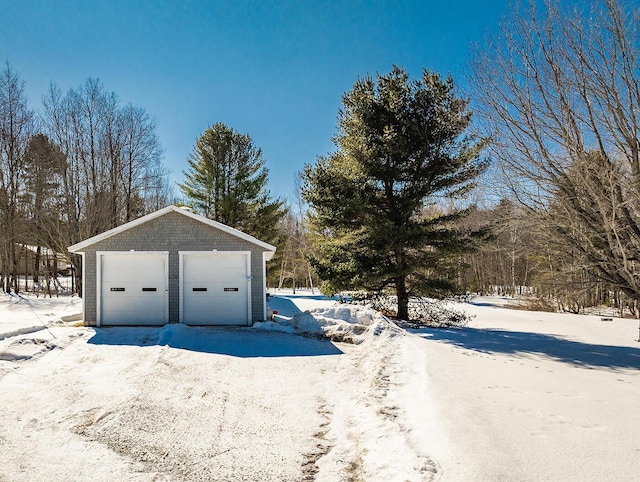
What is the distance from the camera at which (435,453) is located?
339cm

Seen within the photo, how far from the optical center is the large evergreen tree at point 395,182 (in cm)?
1203

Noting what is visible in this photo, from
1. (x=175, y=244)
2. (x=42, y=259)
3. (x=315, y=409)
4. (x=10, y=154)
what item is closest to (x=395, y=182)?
(x=175, y=244)

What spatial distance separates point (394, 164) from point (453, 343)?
5766 millimetres

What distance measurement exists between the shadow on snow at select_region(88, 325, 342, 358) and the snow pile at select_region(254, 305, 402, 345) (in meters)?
0.50

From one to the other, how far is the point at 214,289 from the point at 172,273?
4.11ft

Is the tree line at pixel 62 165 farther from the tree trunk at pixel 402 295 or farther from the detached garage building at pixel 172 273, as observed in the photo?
the tree trunk at pixel 402 295

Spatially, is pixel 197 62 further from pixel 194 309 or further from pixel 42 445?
pixel 42 445

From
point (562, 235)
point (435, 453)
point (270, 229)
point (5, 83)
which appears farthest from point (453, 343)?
point (5, 83)

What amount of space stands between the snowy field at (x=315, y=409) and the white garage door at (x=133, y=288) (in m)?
1.95

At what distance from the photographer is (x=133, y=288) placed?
1170 centimetres

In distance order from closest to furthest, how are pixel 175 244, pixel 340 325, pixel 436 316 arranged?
pixel 340 325, pixel 175 244, pixel 436 316

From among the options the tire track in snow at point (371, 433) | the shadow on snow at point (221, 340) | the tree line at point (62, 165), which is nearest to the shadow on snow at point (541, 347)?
the tire track in snow at point (371, 433)

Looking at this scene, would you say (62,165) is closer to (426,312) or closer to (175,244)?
(175,244)

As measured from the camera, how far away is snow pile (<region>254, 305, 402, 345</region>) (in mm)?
9945
